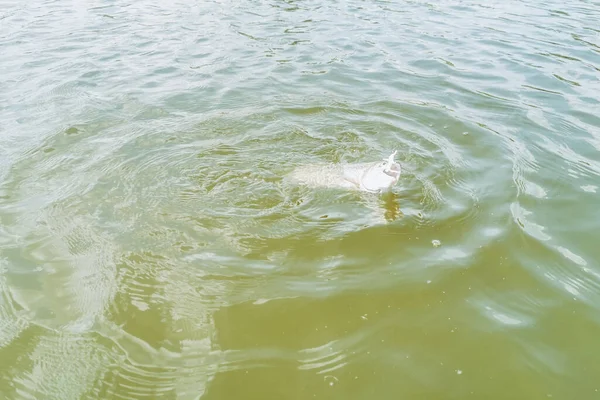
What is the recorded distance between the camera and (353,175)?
5535 mm

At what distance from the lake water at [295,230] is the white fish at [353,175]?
0.18 meters

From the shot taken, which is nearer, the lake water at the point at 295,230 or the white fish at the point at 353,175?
the lake water at the point at 295,230

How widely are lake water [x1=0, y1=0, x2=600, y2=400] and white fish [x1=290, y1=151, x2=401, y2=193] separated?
0.57ft

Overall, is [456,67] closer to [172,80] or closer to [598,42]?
[598,42]

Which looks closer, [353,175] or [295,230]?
[295,230]

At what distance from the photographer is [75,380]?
323cm

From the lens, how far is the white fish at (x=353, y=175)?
16.4 ft

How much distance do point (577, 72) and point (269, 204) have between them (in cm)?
709

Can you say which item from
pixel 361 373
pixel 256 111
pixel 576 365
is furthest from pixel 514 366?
pixel 256 111

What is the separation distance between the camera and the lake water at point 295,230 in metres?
3.31

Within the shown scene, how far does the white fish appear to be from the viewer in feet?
16.4

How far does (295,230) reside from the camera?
4.66 m

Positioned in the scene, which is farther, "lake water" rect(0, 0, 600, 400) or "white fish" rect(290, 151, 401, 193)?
"white fish" rect(290, 151, 401, 193)

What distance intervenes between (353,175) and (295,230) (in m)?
1.29
